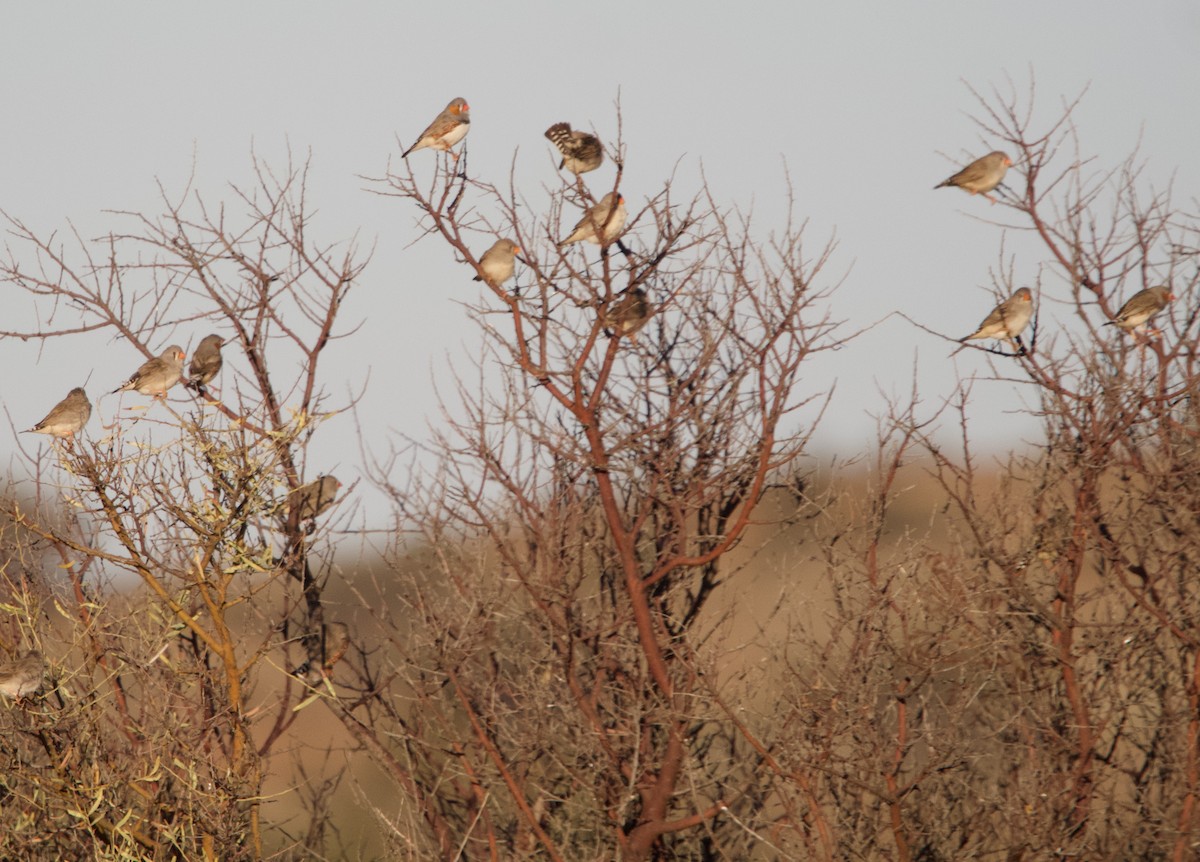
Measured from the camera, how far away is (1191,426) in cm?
1181

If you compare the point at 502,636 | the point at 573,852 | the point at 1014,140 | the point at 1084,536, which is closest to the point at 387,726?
the point at 502,636

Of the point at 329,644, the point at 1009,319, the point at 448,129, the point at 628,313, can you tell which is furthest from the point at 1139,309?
the point at 329,644

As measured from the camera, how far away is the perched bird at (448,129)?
11.4 metres

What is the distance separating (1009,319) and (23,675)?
25.8 ft

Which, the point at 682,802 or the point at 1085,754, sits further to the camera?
the point at 682,802

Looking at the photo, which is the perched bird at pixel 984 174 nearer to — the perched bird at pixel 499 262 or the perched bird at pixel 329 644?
the perched bird at pixel 499 262

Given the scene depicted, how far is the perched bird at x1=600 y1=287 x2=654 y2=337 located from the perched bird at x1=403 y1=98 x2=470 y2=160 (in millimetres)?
1958

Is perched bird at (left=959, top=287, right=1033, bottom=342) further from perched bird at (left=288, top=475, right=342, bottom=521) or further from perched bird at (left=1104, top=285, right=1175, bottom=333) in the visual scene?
perched bird at (left=288, top=475, right=342, bottom=521)

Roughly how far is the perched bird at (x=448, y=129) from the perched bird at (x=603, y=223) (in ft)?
4.16

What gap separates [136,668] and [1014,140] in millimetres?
7658

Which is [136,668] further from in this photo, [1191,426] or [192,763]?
[1191,426]

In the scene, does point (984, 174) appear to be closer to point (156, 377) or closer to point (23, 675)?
point (156, 377)

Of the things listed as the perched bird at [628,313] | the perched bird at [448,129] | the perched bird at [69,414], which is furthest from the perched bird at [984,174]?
the perched bird at [69,414]

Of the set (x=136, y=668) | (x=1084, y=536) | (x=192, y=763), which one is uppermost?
(x=136, y=668)
